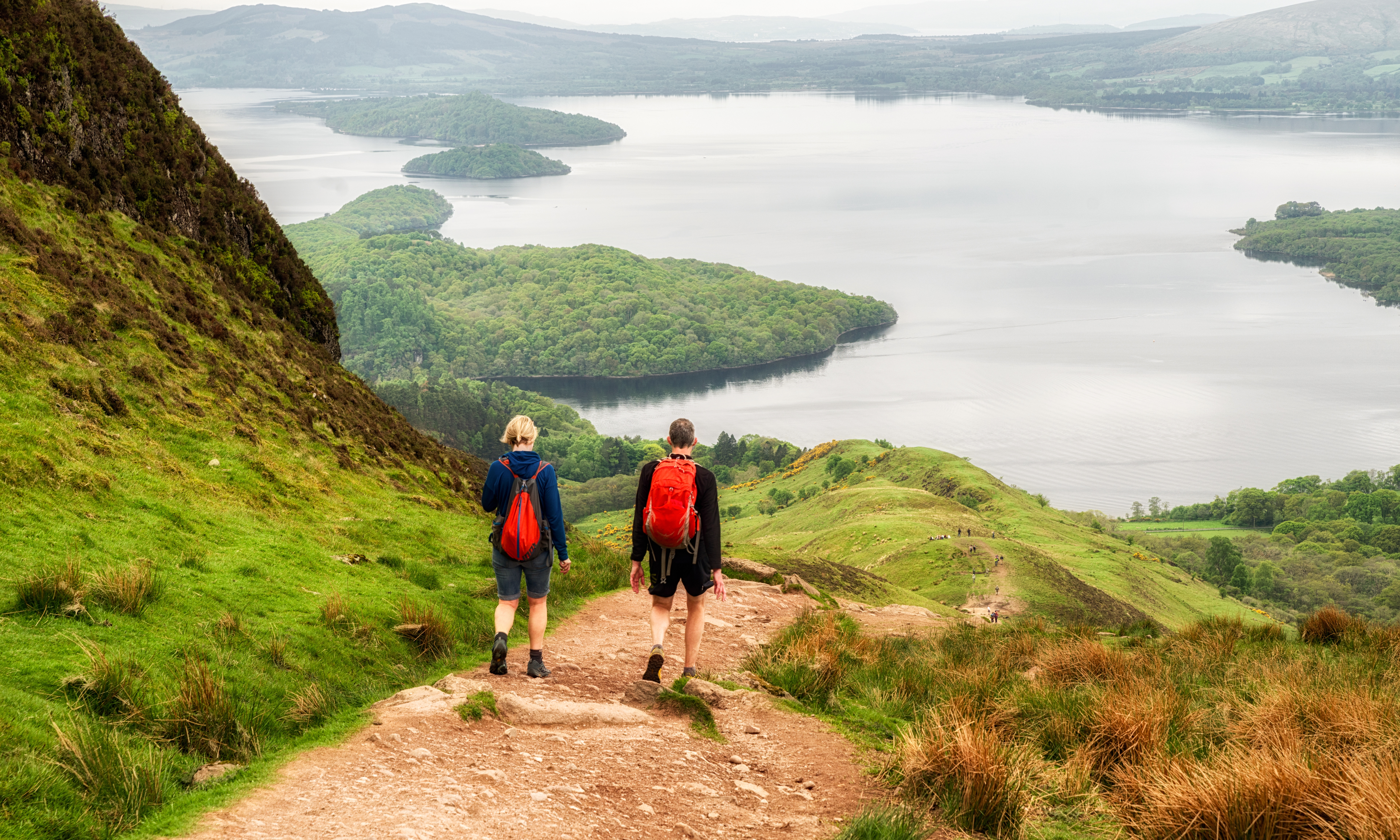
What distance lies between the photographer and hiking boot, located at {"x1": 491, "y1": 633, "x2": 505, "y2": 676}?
25.7ft

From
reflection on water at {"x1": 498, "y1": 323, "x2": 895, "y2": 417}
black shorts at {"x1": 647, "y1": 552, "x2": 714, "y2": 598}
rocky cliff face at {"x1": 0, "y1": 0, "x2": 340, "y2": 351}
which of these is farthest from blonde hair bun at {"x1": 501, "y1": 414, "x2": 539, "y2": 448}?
reflection on water at {"x1": 498, "y1": 323, "x2": 895, "y2": 417}

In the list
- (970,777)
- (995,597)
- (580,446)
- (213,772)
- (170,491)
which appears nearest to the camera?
(213,772)

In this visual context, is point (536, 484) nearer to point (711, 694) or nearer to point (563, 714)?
point (563, 714)

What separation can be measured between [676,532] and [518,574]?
1.51 meters

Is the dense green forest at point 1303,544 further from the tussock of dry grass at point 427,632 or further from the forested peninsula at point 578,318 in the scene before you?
the forested peninsula at point 578,318

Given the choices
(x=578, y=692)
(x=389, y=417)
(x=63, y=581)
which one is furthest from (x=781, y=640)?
(x=389, y=417)

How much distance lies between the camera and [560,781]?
19.0 ft

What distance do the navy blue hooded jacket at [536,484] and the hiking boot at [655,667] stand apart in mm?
1180

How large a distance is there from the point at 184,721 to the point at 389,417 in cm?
1479

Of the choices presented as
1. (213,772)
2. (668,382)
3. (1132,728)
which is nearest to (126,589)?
(213,772)

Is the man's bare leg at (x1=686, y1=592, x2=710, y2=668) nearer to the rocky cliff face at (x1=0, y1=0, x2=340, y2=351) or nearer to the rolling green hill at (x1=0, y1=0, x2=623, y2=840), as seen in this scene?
the rolling green hill at (x1=0, y1=0, x2=623, y2=840)

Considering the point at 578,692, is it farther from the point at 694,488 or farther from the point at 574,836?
the point at 574,836

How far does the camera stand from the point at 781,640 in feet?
35.6

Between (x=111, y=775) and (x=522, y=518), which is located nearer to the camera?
(x=111, y=775)
